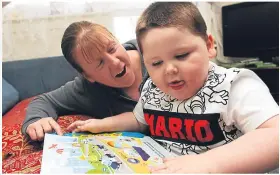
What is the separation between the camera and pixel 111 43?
629 mm

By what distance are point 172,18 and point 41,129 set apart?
32cm

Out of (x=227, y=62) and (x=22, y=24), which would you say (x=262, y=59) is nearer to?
(x=227, y=62)

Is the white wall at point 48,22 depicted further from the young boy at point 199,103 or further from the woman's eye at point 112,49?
the young boy at point 199,103

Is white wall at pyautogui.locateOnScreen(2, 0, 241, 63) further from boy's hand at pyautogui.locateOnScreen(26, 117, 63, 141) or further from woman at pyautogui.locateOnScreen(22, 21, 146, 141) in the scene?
boy's hand at pyautogui.locateOnScreen(26, 117, 63, 141)

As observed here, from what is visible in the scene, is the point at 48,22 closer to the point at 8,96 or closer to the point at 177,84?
the point at 8,96

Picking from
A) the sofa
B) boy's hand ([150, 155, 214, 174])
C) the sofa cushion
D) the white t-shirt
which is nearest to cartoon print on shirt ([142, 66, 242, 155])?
the white t-shirt

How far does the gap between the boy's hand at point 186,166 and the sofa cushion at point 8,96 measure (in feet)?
1.71

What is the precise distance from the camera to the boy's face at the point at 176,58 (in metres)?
0.44

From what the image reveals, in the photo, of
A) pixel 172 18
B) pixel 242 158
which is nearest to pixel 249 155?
pixel 242 158

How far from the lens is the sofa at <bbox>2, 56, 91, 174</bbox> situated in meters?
0.58

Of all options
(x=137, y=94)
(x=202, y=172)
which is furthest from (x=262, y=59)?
(x=202, y=172)

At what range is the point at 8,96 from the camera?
762mm

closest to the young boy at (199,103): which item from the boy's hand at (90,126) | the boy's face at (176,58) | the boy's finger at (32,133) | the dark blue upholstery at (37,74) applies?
the boy's face at (176,58)

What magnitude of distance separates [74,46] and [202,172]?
0.40 metres
